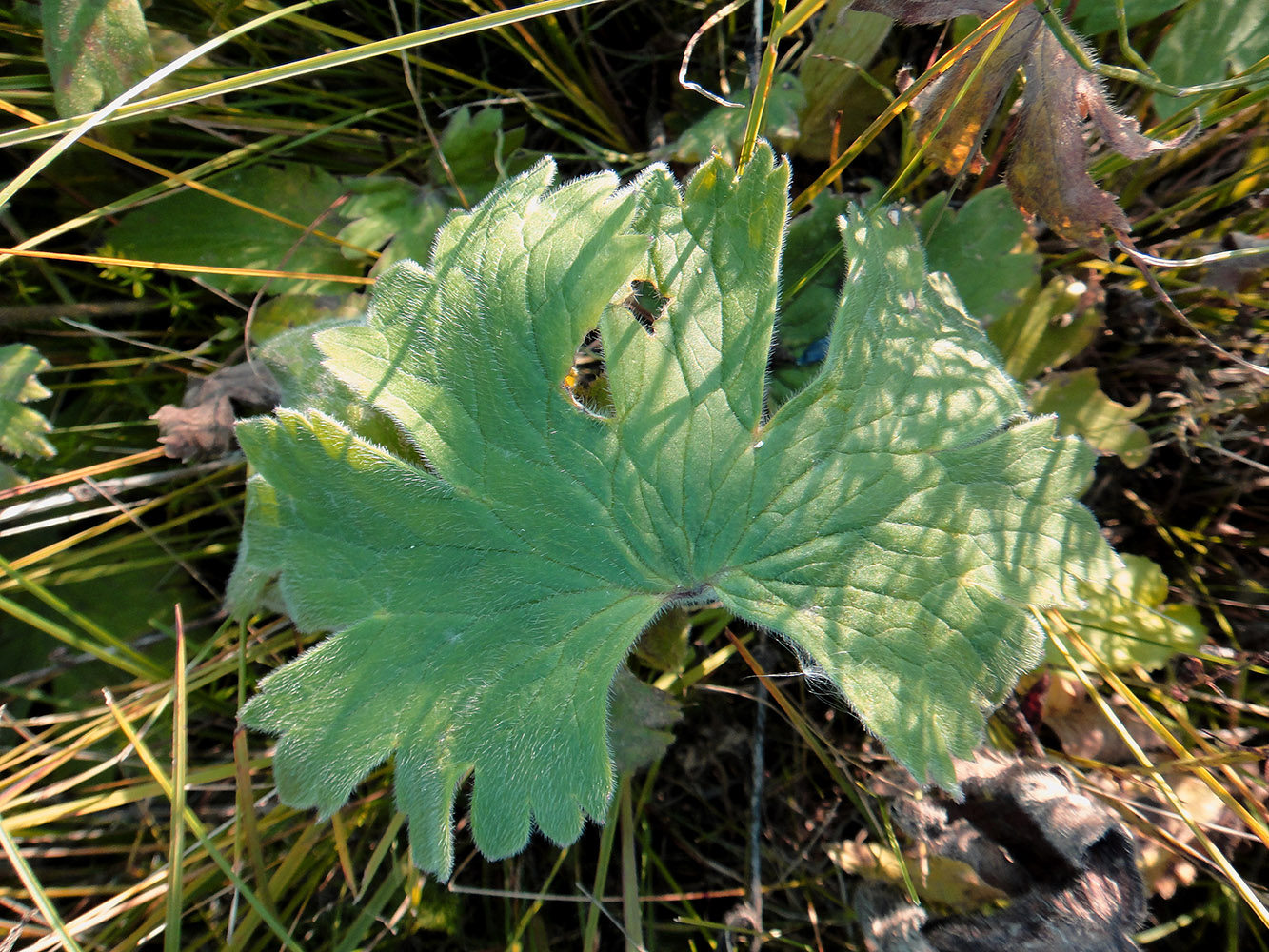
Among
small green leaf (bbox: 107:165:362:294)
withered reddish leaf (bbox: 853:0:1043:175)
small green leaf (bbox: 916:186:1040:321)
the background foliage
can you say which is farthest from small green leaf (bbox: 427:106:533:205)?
small green leaf (bbox: 916:186:1040:321)

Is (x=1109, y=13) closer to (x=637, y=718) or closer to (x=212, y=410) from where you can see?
(x=637, y=718)

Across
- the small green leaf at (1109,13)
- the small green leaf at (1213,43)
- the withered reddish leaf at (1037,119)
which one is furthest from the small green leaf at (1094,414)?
the small green leaf at (1109,13)

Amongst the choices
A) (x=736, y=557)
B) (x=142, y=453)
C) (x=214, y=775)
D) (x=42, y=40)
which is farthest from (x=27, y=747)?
(x=736, y=557)

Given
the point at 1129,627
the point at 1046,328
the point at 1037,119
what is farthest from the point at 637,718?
the point at 1037,119

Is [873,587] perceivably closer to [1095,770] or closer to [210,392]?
[1095,770]

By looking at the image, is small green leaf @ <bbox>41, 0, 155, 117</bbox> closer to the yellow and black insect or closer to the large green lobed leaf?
the large green lobed leaf

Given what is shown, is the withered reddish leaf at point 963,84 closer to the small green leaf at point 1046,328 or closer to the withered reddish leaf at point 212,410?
the small green leaf at point 1046,328
